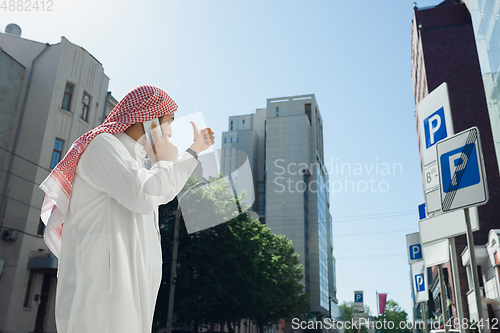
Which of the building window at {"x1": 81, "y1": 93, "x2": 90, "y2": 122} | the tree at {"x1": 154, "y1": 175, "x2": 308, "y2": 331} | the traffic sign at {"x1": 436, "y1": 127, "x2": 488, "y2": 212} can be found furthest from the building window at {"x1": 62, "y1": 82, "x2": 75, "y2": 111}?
the traffic sign at {"x1": 436, "y1": 127, "x2": 488, "y2": 212}

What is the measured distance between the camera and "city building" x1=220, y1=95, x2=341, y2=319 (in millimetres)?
96312

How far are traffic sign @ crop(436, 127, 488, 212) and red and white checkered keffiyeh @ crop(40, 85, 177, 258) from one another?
8.50ft

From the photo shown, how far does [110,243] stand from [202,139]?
67 centimetres

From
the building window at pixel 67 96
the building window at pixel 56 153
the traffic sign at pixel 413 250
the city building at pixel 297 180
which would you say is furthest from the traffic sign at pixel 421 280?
the city building at pixel 297 180

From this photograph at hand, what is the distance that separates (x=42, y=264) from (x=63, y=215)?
20.6m

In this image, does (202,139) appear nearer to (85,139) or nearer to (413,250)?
(85,139)

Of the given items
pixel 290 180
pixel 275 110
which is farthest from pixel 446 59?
pixel 275 110

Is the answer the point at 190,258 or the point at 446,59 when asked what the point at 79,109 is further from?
the point at 446,59

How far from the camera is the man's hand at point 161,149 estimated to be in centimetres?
202

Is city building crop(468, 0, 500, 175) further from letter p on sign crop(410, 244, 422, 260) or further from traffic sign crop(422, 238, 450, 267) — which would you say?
traffic sign crop(422, 238, 450, 267)

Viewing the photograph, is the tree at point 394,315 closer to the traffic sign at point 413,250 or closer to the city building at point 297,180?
the city building at point 297,180

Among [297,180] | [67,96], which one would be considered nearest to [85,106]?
[67,96]

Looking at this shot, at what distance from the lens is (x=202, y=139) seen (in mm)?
2113

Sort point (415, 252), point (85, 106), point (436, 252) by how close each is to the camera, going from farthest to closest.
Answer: point (85, 106) < point (415, 252) < point (436, 252)
